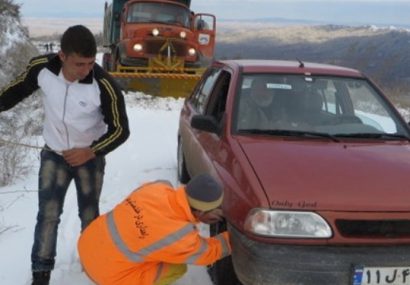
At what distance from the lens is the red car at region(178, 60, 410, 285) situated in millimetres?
2996

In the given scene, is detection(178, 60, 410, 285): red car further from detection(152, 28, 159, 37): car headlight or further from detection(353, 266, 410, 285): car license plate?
detection(152, 28, 159, 37): car headlight

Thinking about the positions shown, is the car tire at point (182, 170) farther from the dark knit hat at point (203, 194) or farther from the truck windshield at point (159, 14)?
the truck windshield at point (159, 14)

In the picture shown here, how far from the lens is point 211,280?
3951 millimetres

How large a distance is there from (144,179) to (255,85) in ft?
8.42

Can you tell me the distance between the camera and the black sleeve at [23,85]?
343cm

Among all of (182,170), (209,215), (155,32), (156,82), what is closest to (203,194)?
(209,215)

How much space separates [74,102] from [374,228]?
1.92 m

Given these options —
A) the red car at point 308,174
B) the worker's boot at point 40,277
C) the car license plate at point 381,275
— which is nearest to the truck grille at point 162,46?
the red car at point 308,174

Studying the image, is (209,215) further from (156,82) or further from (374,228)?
(156,82)

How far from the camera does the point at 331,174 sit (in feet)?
10.9

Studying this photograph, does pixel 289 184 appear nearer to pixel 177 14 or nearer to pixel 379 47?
pixel 379 47

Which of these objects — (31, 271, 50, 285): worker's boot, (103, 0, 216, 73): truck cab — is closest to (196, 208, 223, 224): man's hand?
(31, 271, 50, 285): worker's boot

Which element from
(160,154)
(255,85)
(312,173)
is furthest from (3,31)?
(312,173)

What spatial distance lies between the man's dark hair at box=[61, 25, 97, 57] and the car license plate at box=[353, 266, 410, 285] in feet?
6.36
